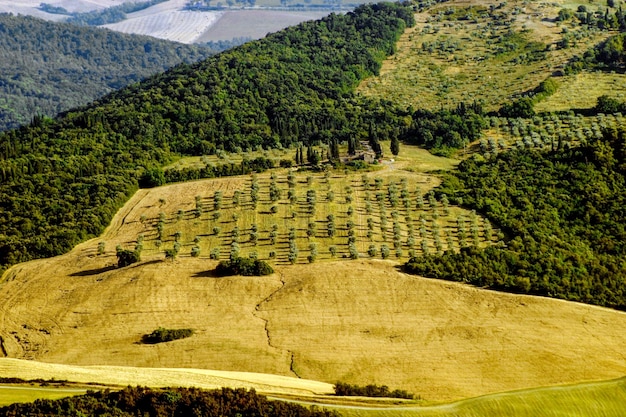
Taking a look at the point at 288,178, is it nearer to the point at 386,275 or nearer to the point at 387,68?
the point at 386,275

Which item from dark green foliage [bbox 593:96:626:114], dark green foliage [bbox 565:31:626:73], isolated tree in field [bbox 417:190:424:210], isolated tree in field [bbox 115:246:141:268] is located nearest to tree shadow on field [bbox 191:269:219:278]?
isolated tree in field [bbox 115:246:141:268]

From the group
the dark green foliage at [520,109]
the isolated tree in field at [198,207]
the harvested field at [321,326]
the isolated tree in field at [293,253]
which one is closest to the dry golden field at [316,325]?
the harvested field at [321,326]

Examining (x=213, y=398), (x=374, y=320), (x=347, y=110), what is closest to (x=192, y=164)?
(x=347, y=110)

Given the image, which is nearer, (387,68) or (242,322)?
(242,322)

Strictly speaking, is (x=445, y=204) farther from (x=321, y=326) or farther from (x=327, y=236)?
(x=321, y=326)

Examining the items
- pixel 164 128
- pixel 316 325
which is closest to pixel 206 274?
pixel 316 325

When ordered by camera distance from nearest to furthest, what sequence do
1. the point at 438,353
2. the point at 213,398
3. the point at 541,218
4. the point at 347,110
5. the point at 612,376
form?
1. the point at 213,398
2. the point at 612,376
3. the point at 438,353
4. the point at 541,218
5. the point at 347,110
